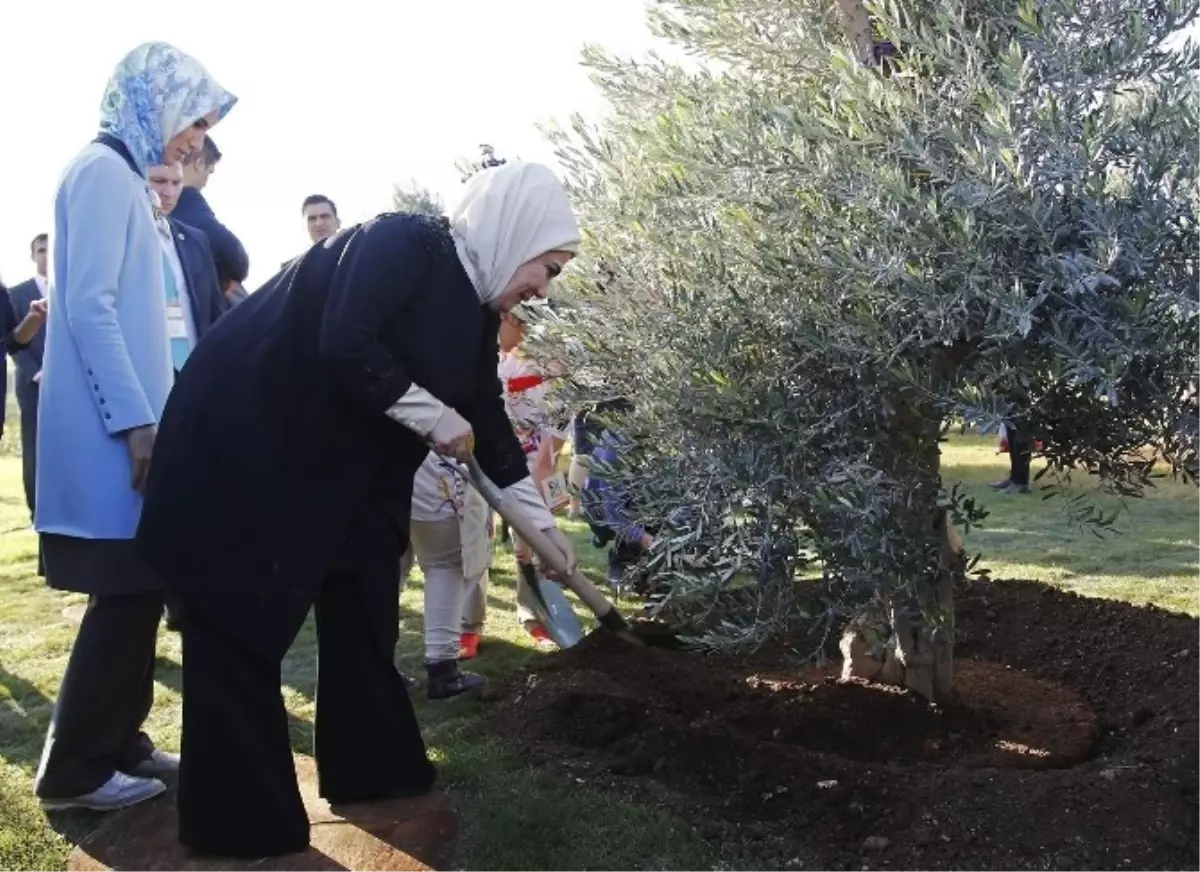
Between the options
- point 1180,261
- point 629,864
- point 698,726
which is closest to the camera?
point 1180,261

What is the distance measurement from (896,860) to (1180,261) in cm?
168

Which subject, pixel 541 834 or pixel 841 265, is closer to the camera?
pixel 841 265

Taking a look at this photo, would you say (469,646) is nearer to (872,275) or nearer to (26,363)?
(26,363)

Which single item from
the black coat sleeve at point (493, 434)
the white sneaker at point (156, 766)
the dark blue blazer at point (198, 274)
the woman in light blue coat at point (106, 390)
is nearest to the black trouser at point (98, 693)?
the woman in light blue coat at point (106, 390)

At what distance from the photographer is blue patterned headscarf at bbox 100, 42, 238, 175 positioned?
11.9 feet

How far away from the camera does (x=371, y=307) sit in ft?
10.4

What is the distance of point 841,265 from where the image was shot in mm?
3123

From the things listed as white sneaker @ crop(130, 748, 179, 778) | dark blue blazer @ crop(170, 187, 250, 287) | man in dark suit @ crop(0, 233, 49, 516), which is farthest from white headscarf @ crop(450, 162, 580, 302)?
man in dark suit @ crop(0, 233, 49, 516)

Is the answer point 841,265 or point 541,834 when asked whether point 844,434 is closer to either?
point 841,265

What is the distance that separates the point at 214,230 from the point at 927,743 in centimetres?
380

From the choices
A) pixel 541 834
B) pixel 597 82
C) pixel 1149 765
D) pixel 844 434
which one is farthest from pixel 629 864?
pixel 597 82

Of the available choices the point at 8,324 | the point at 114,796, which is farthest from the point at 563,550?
the point at 8,324

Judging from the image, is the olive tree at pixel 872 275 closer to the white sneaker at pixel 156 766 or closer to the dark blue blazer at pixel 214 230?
the white sneaker at pixel 156 766

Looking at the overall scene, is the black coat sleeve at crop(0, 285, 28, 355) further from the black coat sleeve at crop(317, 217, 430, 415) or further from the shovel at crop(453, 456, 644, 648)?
the black coat sleeve at crop(317, 217, 430, 415)
